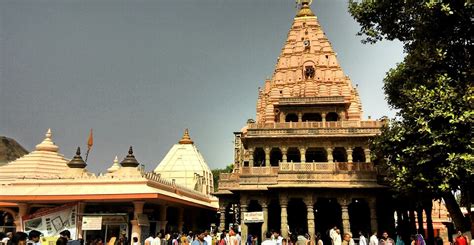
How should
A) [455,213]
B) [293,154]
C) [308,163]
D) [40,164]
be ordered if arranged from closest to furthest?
[455,213]
[308,163]
[40,164]
[293,154]

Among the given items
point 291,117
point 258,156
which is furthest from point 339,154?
point 258,156

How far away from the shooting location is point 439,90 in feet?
53.7

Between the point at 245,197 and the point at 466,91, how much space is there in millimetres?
16482

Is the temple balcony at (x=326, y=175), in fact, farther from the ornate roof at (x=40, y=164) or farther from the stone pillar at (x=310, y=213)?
the ornate roof at (x=40, y=164)

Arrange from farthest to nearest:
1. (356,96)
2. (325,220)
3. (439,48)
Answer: (356,96) → (325,220) → (439,48)

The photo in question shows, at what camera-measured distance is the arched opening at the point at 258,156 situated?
Answer: 3290cm

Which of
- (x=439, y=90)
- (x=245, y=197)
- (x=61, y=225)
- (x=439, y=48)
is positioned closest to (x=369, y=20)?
(x=439, y=48)

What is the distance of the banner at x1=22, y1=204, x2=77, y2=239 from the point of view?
2171 cm

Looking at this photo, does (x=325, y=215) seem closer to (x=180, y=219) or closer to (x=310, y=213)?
(x=310, y=213)

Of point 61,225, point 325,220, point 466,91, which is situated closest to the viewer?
point 466,91

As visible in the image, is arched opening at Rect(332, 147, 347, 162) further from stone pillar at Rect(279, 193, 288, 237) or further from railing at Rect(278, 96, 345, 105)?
stone pillar at Rect(279, 193, 288, 237)

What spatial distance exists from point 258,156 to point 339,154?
24.9ft

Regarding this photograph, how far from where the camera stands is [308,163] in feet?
85.8

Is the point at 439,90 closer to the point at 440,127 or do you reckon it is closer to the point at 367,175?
the point at 440,127
